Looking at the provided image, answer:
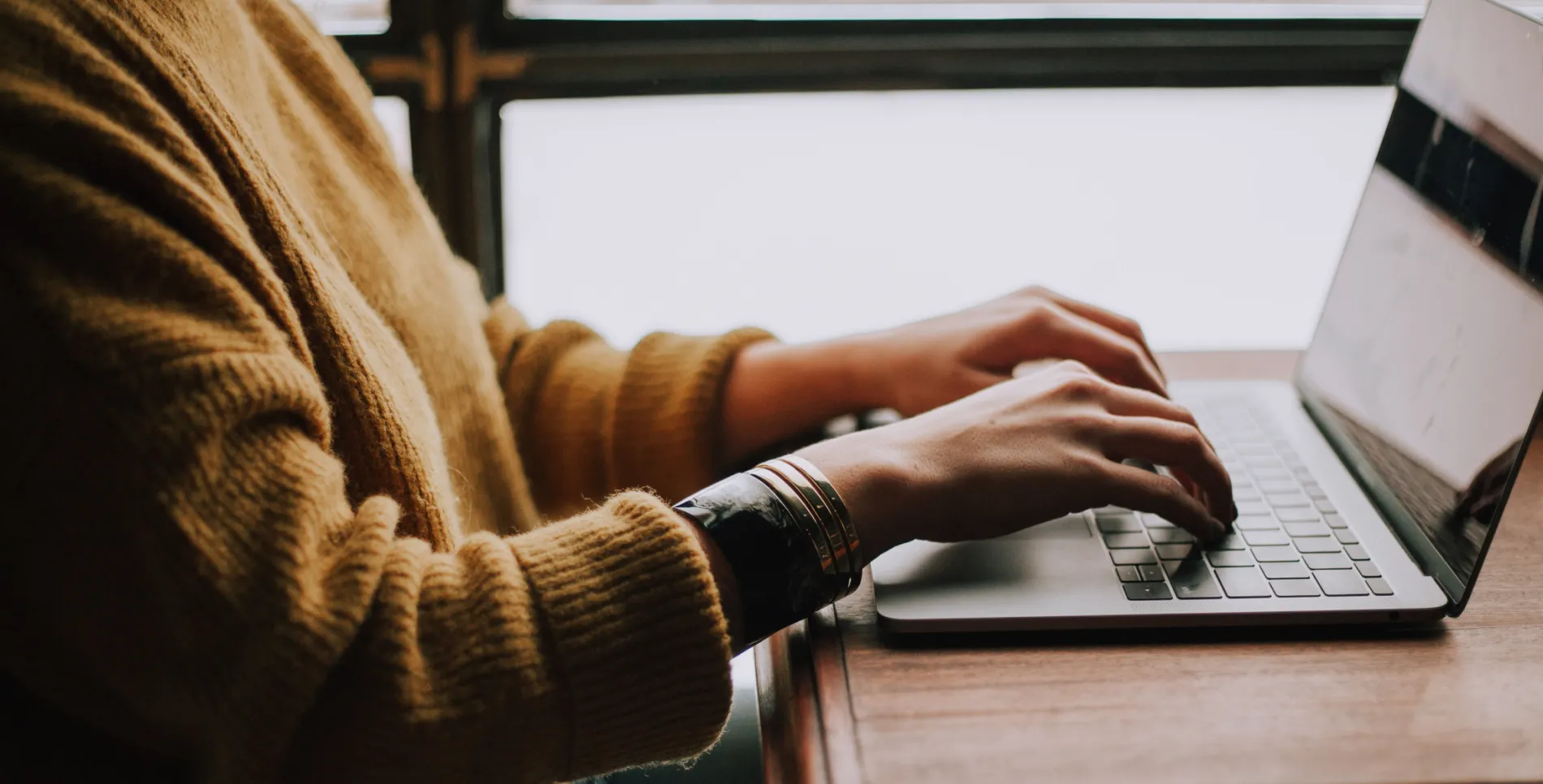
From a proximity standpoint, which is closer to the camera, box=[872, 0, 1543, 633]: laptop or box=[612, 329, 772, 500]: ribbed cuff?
box=[872, 0, 1543, 633]: laptop

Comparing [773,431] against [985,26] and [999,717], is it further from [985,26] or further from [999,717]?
[985,26]

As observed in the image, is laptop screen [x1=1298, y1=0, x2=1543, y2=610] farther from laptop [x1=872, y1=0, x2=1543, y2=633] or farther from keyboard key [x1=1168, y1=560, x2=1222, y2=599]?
keyboard key [x1=1168, y1=560, x2=1222, y2=599]

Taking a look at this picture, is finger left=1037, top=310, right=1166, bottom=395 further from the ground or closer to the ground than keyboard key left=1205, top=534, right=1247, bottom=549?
further from the ground

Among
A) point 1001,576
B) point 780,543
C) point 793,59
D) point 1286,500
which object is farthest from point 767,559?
point 793,59

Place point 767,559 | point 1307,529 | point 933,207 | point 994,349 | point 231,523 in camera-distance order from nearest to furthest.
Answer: point 231,523 → point 767,559 → point 1307,529 → point 994,349 → point 933,207

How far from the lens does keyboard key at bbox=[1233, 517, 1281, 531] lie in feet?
2.16

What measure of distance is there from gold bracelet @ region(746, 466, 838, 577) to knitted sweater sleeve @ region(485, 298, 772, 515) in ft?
0.76

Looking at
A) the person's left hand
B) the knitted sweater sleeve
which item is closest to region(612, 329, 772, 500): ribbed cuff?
the knitted sweater sleeve

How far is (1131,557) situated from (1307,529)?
0.40 feet

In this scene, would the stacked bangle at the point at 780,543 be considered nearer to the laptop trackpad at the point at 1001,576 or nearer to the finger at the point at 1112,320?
the laptop trackpad at the point at 1001,576

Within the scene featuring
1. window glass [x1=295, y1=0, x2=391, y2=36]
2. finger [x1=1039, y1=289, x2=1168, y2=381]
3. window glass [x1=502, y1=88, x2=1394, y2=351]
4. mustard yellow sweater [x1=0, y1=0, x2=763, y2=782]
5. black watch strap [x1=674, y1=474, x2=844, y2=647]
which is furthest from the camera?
window glass [x1=502, y1=88, x2=1394, y2=351]

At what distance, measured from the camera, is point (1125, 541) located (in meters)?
0.64

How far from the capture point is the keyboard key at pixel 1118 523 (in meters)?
0.65

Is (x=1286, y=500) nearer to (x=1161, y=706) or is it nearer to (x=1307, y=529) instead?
(x=1307, y=529)
